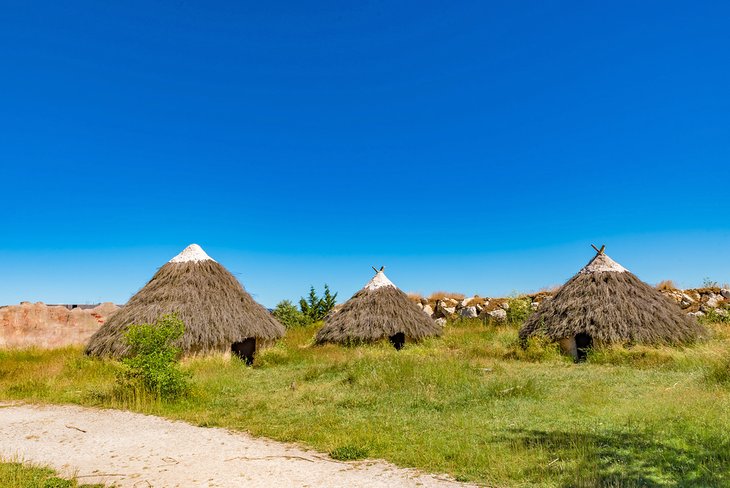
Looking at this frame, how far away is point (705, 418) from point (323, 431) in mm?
4963

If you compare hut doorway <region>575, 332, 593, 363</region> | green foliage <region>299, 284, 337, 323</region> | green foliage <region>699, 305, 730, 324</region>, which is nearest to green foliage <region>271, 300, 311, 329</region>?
green foliage <region>299, 284, 337, 323</region>

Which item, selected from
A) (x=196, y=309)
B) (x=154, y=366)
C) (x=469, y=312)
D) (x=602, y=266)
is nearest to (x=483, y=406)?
(x=154, y=366)

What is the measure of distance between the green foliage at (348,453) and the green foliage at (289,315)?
1889cm

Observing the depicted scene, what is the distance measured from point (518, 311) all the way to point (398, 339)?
594 centimetres

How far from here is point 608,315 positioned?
46.4 feet

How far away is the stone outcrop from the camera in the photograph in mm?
17219

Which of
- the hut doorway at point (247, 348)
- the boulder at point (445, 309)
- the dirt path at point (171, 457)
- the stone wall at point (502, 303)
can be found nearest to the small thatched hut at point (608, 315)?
the stone wall at point (502, 303)

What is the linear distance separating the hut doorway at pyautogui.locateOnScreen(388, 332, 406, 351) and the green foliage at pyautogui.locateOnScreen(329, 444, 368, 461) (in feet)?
40.5

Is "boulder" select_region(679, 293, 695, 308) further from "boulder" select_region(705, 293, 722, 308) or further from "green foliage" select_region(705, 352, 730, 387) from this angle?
"green foliage" select_region(705, 352, 730, 387)

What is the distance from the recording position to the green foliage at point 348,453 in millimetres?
5367

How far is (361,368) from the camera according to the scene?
1102 centimetres

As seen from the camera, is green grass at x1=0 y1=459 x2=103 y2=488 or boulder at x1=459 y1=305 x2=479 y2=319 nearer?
green grass at x1=0 y1=459 x2=103 y2=488

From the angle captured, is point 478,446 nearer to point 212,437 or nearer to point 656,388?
point 212,437

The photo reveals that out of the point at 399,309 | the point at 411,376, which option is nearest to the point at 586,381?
the point at 411,376
